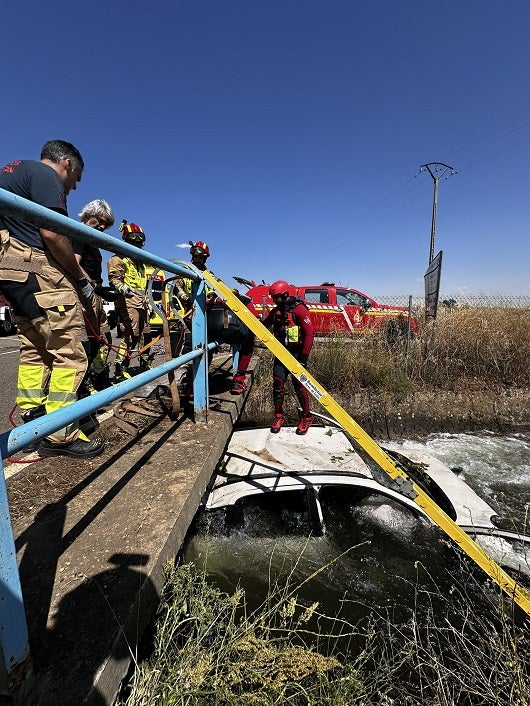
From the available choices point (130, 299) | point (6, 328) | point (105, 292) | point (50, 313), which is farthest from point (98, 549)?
point (6, 328)

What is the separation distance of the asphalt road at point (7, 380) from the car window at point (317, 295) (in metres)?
7.50

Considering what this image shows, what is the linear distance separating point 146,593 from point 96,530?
0.43m

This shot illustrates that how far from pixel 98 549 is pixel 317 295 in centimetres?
972

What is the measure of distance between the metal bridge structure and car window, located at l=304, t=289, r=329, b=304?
7949 millimetres

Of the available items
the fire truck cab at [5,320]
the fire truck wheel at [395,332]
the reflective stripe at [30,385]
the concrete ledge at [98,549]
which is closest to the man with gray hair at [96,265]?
the reflective stripe at [30,385]

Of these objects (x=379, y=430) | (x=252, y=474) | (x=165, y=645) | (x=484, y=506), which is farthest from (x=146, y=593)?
(x=379, y=430)

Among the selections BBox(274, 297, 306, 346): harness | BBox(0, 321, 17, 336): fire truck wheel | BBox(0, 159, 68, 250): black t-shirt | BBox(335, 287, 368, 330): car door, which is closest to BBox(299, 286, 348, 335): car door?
BBox(335, 287, 368, 330): car door

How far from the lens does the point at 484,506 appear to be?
8.40ft

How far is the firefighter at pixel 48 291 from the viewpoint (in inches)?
73.2

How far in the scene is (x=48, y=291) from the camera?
A: 1.96 meters

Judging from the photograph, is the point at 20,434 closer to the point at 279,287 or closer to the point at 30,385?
the point at 30,385

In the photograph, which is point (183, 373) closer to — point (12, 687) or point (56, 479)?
point (56, 479)

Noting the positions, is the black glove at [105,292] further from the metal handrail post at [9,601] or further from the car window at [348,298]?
the car window at [348,298]

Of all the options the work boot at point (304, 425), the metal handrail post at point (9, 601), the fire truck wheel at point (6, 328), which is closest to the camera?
the metal handrail post at point (9, 601)
